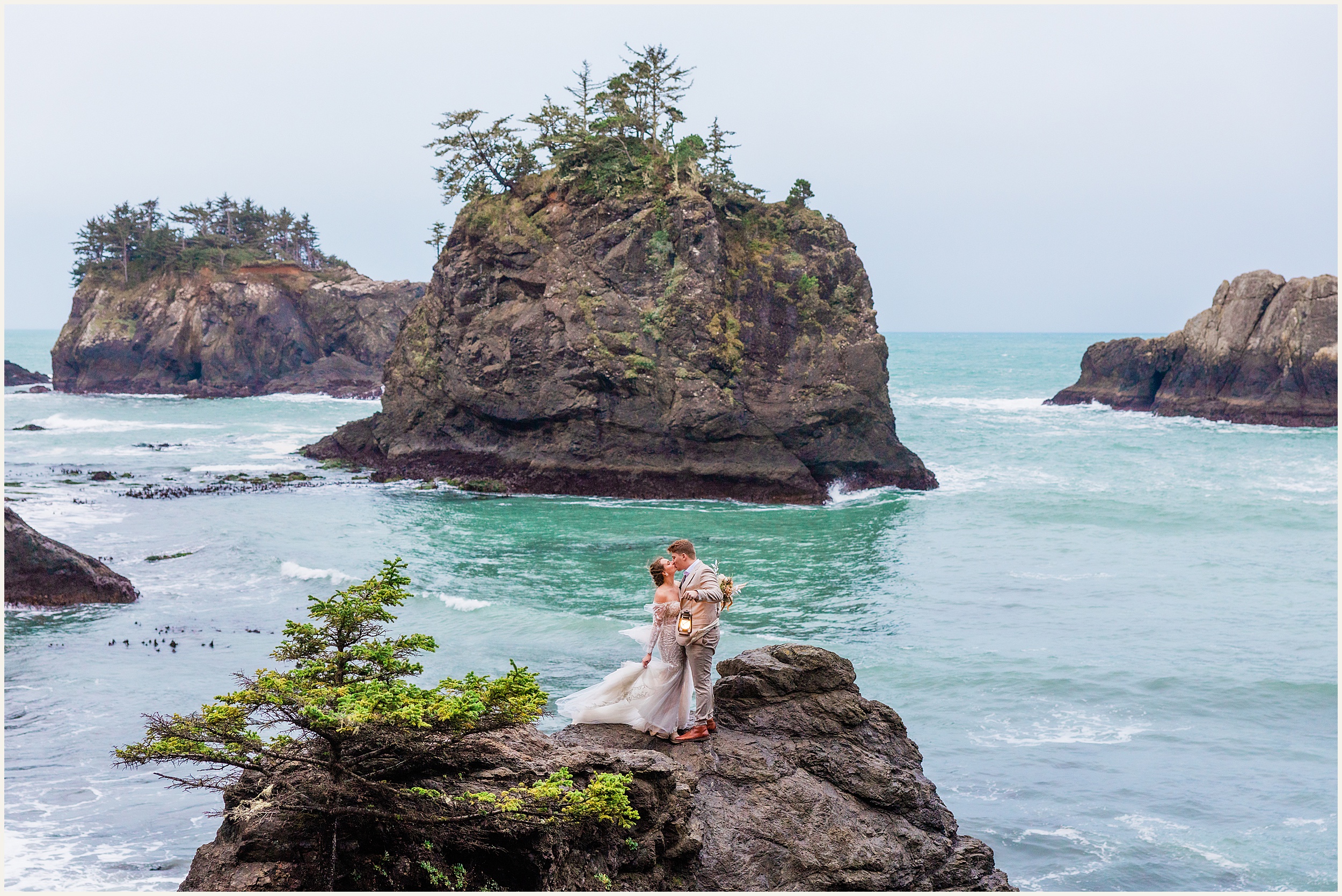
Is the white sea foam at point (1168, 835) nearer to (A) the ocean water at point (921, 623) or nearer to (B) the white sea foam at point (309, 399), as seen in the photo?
(A) the ocean water at point (921, 623)

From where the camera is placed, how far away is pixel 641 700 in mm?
8961

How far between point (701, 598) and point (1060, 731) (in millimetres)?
8711

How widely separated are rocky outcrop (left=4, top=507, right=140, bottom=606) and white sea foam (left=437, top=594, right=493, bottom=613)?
666cm

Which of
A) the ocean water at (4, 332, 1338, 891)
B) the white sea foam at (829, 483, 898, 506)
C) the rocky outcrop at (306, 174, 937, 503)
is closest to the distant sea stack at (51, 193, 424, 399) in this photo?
the ocean water at (4, 332, 1338, 891)

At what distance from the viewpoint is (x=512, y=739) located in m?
7.57

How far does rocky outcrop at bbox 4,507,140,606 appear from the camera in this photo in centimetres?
2064

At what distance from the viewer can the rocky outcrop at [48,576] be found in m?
20.6

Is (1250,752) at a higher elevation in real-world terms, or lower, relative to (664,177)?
lower

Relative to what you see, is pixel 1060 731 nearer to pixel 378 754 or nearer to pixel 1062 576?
pixel 1062 576

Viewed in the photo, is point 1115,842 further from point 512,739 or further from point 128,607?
point 128,607

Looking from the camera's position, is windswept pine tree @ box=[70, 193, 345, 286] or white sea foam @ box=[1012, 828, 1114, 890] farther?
windswept pine tree @ box=[70, 193, 345, 286]

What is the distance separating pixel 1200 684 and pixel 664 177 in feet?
84.3

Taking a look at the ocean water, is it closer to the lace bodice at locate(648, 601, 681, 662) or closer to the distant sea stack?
the lace bodice at locate(648, 601, 681, 662)

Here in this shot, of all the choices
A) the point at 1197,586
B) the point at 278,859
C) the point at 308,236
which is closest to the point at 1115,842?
the point at 278,859
